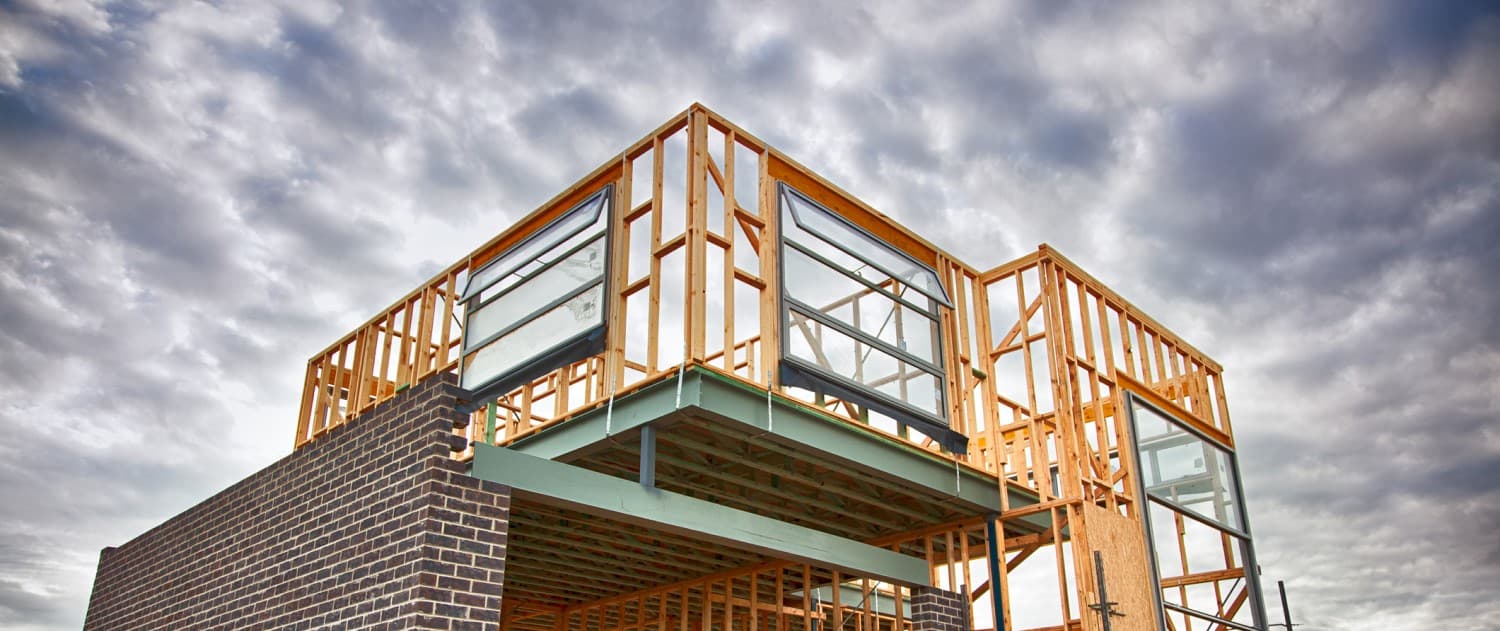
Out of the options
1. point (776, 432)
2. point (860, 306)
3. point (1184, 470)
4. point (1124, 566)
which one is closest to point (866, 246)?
point (860, 306)

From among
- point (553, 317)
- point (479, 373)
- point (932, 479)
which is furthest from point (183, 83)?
point (932, 479)

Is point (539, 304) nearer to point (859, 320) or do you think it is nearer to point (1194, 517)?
point (859, 320)

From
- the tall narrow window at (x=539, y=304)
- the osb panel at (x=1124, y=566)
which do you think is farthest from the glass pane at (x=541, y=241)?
the osb panel at (x=1124, y=566)

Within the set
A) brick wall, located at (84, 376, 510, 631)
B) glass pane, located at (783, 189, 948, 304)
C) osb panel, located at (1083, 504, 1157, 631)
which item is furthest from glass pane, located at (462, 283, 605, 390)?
osb panel, located at (1083, 504, 1157, 631)

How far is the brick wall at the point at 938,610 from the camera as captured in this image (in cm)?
1077

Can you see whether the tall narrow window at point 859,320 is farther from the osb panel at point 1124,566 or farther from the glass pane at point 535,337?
the glass pane at point 535,337

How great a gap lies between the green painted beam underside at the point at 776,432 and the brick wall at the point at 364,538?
202cm

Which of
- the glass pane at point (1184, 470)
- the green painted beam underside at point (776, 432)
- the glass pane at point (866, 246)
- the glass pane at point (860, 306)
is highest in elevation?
the glass pane at point (866, 246)

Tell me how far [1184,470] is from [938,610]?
489 centimetres

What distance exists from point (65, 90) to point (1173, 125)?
17.5m

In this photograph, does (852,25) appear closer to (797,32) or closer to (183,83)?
(797,32)

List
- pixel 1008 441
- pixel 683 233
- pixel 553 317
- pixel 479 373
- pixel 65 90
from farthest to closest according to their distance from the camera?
1. pixel 1008 441
2. pixel 65 90
3. pixel 479 373
4. pixel 553 317
5. pixel 683 233

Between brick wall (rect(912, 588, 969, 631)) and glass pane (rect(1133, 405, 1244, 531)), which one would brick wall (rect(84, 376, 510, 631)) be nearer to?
brick wall (rect(912, 588, 969, 631))

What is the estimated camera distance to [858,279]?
11180 mm
